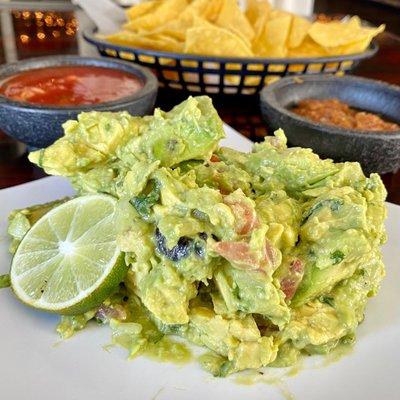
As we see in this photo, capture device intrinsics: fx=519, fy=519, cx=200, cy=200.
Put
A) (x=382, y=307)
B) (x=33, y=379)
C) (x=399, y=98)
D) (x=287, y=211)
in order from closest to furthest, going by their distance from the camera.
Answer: (x=33, y=379) < (x=287, y=211) < (x=382, y=307) < (x=399, y=98)

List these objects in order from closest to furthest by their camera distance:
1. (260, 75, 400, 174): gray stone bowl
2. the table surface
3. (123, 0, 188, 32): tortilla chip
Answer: (260, 75, 400, 174): gray stone bowl, the table surface, (123, 0, 188, 32): tortilla chip

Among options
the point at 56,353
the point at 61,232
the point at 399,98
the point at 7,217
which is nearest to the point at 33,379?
the point at 56,353

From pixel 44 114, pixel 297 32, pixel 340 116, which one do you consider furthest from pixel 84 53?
pixel 340 116

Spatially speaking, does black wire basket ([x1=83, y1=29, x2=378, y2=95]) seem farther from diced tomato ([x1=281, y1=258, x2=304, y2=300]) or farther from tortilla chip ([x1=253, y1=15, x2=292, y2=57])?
diced tomato ([x1=281, y1=258, x2=304, y2=300])

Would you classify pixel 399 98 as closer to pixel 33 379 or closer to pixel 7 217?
pixel 7 217

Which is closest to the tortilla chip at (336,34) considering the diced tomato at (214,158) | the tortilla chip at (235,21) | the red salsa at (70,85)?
the tortilla chip at (235,21)

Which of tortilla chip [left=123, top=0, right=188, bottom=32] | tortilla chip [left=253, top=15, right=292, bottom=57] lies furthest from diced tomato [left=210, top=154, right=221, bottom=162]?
tortilla chip [left=123, top=0, right=188, bottom=32]

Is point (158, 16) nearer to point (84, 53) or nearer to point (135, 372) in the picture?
point (84, 53)
